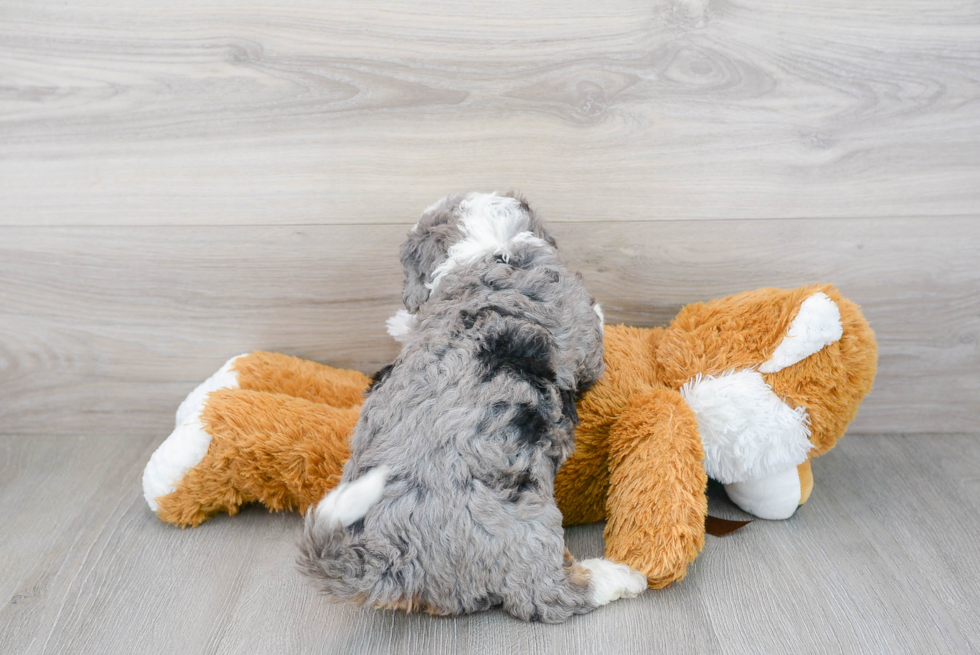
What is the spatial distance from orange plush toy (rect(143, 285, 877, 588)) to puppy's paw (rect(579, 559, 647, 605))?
0.02 meters

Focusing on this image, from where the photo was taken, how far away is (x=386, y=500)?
2.94ft

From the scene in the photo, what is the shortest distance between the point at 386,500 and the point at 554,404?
0.86 ft

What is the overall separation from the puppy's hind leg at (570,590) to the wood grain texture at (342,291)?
1.80 feet

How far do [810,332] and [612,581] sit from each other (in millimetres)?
488

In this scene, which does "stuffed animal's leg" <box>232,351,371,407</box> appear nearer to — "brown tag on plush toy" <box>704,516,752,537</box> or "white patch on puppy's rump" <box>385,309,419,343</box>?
"white patch on puppy's rump" <box>385,309,419,343</box>

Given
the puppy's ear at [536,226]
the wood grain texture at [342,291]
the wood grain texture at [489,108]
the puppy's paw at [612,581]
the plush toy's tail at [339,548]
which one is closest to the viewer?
the plush toy's tail at [339,548]

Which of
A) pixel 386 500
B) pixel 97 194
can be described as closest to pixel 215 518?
pixel 386 500

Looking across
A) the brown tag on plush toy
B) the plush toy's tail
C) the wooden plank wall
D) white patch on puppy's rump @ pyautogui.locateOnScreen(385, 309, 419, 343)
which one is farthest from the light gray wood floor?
white patch on puppy's rump @ pyautogui.locateOnScreen(385, 309, 419, 343)

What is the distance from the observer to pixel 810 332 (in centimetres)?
109

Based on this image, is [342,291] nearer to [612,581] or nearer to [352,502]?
[352,502]

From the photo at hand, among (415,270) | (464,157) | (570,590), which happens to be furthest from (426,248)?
(570,590)

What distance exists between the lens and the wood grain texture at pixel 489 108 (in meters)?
1.25

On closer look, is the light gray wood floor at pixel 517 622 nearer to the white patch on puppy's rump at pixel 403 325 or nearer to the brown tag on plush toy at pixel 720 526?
the brown tag on plush toy at pixel 720 526

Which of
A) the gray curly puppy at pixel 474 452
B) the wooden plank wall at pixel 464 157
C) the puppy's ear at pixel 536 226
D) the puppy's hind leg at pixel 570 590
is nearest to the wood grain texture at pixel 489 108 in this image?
the wooden plank wall at pixel 464 157
